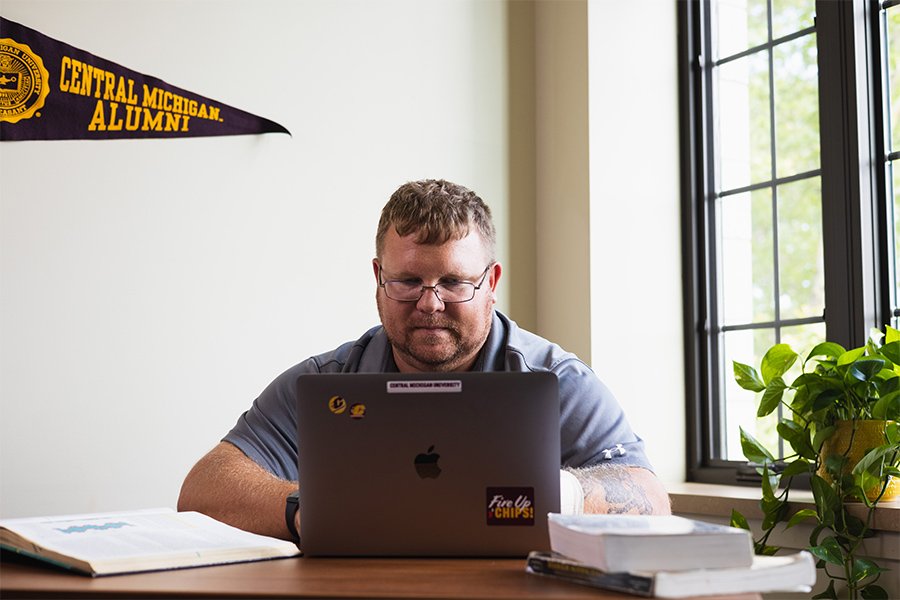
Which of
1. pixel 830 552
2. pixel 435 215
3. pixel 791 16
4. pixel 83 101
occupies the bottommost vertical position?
pixel 830 552

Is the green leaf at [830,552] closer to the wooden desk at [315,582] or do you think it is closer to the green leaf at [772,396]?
the green leaf at [772,396]

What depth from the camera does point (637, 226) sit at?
127 inches

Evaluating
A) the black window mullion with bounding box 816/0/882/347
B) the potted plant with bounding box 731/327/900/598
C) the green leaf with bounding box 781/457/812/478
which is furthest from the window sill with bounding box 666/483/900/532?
the black window mullion with bounding box 816/0/882/347

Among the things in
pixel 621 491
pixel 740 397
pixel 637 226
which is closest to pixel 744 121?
pixel 637 226

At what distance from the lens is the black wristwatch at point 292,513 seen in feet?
5.00

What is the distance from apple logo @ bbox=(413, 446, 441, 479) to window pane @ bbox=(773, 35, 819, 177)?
199 centimetres

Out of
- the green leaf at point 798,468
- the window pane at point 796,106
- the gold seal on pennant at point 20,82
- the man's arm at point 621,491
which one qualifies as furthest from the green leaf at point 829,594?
the gold seal on pennant at point 20,82

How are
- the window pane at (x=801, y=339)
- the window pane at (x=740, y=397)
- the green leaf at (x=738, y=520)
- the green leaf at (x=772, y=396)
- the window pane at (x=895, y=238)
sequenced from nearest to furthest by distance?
the green leaf at (x=772, y=396) < the green leaf at (x=738, y=520) < the window pane at (x=895, y=238) < the window pane at (x=801, y=339) < the window pane at (x=740, y=397)

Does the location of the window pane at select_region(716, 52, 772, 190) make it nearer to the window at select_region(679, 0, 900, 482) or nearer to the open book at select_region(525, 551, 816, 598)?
the window at select_region(679, 0, 900, 482)

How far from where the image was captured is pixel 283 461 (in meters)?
2.02

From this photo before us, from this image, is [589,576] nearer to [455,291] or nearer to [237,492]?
[237,492]

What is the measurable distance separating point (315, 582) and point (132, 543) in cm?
32

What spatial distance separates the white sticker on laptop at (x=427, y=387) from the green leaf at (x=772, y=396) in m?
1.29

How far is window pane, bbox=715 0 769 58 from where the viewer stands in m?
3.16
